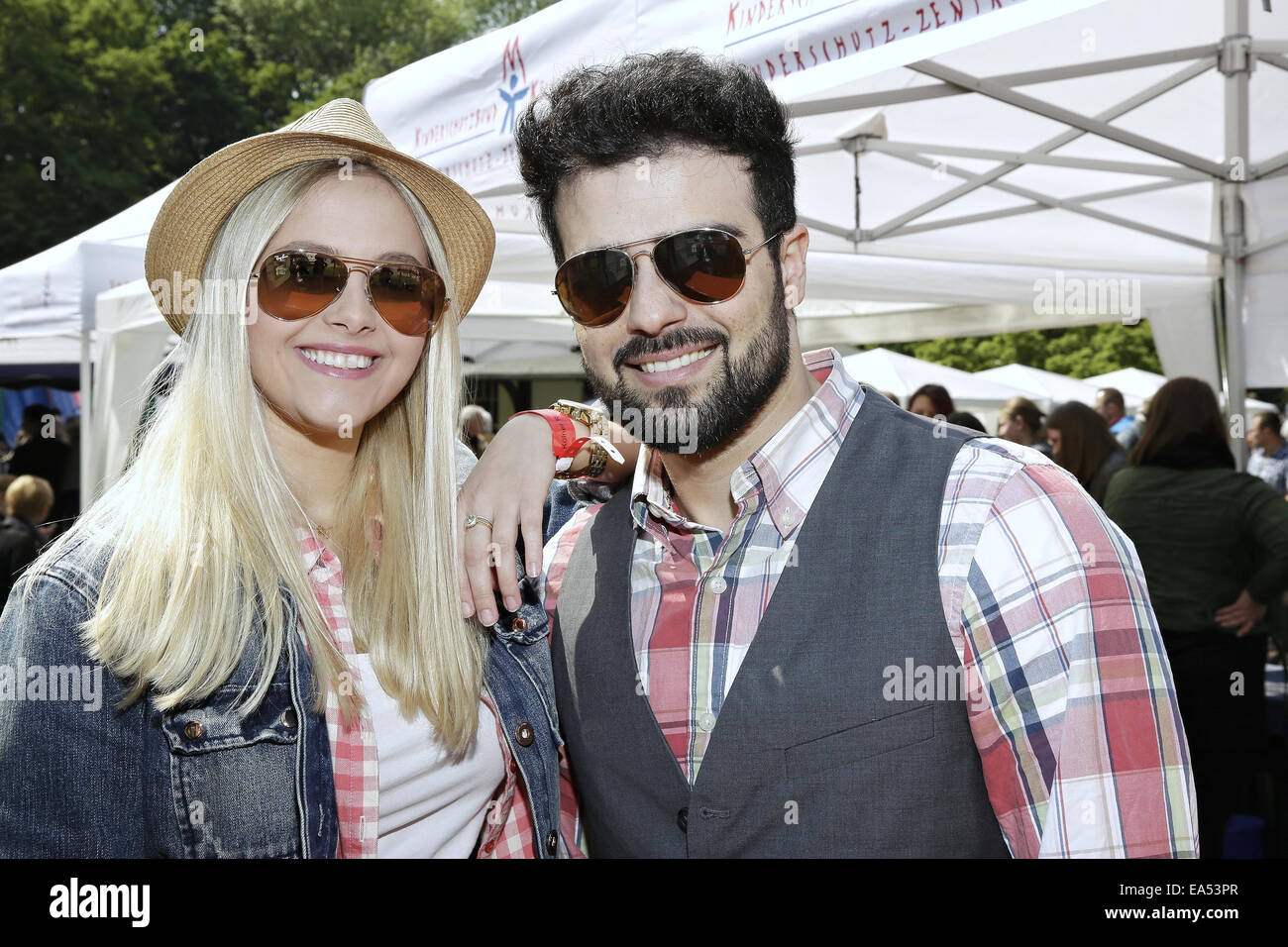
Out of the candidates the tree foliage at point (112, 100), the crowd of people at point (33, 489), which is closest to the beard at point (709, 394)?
the crowd of people at point (33, 489)

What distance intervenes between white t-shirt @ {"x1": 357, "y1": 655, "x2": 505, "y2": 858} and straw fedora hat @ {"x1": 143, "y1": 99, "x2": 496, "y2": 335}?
79 centimetres

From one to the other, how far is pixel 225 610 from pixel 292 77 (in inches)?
1315

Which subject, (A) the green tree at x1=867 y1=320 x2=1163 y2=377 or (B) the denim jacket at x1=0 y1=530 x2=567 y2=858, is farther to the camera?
(A) the green tree at x1=867 y1=320 x2=1163 y2=377

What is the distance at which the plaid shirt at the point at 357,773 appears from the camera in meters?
1.71

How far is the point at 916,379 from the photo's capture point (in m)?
11.2

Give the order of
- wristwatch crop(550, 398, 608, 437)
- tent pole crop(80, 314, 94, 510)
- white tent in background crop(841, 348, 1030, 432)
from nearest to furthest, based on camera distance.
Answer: wristwatch crop(550, 398, 608, 437) < tent pole crop(80, 314, 94, 510) < white tent in background crop(841, 348, 1030, 432)

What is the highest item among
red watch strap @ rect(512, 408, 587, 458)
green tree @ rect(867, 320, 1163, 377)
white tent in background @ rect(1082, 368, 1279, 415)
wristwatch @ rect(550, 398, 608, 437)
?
green tree @ rect(867, 320, 1163, 377)

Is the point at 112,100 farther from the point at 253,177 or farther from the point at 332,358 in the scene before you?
the point at 332,358

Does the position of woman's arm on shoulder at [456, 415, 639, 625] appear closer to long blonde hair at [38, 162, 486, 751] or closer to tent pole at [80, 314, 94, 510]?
long blonde hair at [38, 162, 486, 751]

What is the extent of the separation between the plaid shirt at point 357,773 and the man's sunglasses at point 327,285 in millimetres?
403

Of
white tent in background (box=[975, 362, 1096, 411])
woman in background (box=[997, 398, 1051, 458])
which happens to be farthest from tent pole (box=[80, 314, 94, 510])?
white tent in background (box=[975, 362, 1096, 411])

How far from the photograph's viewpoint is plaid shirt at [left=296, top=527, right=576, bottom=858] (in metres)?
1.71

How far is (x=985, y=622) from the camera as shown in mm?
1411

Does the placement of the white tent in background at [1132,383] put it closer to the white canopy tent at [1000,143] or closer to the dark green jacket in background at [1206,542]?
the white canopy tent at [1000,143]
